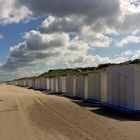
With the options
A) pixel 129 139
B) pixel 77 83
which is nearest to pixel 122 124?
pixel 129 139

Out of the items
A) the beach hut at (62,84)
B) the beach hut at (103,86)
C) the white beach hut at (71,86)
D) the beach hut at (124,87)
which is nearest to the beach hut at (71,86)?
the white beach hut at (71,86)

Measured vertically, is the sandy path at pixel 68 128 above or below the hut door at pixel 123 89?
below

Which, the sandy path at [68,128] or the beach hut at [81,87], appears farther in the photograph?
the beach hut at [81,87]

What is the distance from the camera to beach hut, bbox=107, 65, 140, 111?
23.0 m

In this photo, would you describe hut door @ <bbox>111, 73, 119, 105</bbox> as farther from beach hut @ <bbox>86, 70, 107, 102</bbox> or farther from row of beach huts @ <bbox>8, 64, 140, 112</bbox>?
beach hut @ <bbox>86, 70, 107, 102</bbox>

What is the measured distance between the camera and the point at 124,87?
80.3 feet

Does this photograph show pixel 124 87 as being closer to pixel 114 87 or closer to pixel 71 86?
pixel 114 87

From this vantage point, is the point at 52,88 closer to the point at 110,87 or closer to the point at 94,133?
the point at 110,87

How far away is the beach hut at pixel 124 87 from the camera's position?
23.0m

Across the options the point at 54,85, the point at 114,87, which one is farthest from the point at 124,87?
the point at 54,85

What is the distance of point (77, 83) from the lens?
135 ft

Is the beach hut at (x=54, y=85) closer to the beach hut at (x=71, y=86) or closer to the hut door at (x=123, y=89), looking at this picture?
the beach hut at (x=71, y=86)

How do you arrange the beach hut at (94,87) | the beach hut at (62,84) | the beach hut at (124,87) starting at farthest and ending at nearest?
1. the beach hut at (62,84)
2. the beach hut at (94,87)
3. the beach hut at (124,87)

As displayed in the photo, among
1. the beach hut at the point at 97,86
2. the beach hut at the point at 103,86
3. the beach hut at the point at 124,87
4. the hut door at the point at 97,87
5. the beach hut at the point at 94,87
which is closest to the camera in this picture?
the beach hut at the point at 124,87
